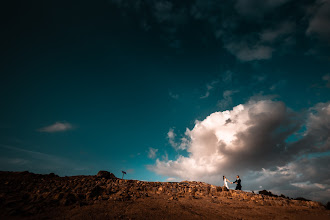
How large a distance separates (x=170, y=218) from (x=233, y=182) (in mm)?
16043

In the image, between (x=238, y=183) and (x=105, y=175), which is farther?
(x=105, y=175)

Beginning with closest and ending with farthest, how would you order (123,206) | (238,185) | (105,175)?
(123,206), (238,185), (105,175)

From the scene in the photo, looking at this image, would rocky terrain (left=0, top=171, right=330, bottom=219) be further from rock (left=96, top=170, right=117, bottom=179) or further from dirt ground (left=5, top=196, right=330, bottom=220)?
rock (left=96, top=170, right=117, bottom=179)

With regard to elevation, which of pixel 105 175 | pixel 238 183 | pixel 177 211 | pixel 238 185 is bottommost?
pixel 177 211

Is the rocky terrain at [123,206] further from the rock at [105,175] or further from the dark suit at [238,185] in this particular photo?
the rock at [105,175]

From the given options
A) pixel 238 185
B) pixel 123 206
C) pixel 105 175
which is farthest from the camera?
pixel 105 175

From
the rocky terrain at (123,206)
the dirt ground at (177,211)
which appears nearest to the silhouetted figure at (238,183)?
the rocky terrain at (123,206)

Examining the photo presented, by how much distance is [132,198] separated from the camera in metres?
15.2

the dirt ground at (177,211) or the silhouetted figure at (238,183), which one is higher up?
the silhouetted figure at (238,183)

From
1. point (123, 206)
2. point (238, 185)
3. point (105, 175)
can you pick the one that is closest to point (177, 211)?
point (123, 206)

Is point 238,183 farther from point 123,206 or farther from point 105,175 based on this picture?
point 105,175

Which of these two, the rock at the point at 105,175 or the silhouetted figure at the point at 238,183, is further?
the rock at the point at 105,175

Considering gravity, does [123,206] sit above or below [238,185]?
below

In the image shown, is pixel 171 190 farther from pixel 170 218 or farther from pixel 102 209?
pixel 102 209
